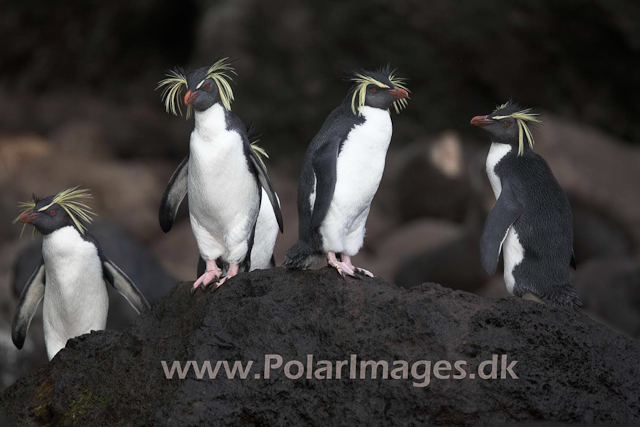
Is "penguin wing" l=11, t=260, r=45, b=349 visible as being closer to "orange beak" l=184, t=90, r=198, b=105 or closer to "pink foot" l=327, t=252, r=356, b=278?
"orange beak" l=184, t=90, r=198, b=105

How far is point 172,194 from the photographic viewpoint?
4.12 meters

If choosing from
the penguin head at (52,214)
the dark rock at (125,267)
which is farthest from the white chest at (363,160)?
the dark rock at (125,267)

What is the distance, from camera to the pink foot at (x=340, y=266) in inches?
138

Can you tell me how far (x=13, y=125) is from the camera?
1400 centimetres

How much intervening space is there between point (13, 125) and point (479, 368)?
12.4 meters

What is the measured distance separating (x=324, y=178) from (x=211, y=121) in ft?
2.07

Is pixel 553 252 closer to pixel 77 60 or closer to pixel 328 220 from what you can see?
pixel 328 220

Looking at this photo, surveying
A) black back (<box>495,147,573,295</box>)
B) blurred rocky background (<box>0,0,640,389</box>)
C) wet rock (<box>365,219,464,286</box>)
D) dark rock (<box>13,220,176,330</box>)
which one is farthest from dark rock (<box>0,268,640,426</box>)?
wet rock (<box>365,219,464,286</box>)

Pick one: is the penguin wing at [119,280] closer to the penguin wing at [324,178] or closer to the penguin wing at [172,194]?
the penguin wing at [172,194]

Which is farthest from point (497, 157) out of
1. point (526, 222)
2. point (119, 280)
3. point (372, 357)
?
A: point (119, 280)

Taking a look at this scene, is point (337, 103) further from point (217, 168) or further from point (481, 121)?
point (217, 168)

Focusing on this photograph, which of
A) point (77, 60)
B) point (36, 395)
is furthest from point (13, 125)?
point (36, 395)

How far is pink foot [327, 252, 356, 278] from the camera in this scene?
3.49 meters

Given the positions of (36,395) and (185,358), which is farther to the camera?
(36,395)
